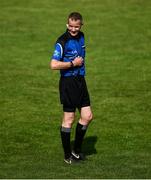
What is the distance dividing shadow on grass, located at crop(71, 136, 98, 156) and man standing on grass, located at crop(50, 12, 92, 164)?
976mm

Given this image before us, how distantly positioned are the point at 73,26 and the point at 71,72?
2.59 feet

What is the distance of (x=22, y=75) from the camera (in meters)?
20.6

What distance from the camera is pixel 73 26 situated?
Result: 1203cm

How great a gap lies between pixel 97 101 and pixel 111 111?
1.03 m

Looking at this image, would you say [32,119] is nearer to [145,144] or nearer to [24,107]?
[24,107]

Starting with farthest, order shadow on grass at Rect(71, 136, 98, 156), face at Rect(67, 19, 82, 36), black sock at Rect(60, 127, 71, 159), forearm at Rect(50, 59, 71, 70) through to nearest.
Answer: shadow on grass at Rect(71, 136, 98, 156), black sock at Rect(60, 127, 71, 159), forearm at Rect(50, 59, 71, 70), face at Rect(67, 19, 82, 36)

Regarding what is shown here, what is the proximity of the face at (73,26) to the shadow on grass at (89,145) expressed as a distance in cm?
244

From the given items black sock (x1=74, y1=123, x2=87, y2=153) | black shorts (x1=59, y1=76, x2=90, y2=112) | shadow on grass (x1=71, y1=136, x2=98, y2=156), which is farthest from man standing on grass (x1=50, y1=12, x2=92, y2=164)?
shadow on grass (x1=71, y1=136, x2=98, y2=156)

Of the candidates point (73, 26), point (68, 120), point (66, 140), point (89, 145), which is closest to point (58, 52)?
point (73, 26)

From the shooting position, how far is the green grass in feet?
41.2

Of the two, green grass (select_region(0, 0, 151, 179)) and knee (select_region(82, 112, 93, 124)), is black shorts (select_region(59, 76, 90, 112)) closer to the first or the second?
knee (select_region(82, 112, 93, 124))

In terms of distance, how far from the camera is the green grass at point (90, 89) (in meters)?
12.6

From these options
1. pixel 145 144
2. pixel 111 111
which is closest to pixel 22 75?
pixel 111 111

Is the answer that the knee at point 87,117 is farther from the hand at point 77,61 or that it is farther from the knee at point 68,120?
the hand at point 77,61
